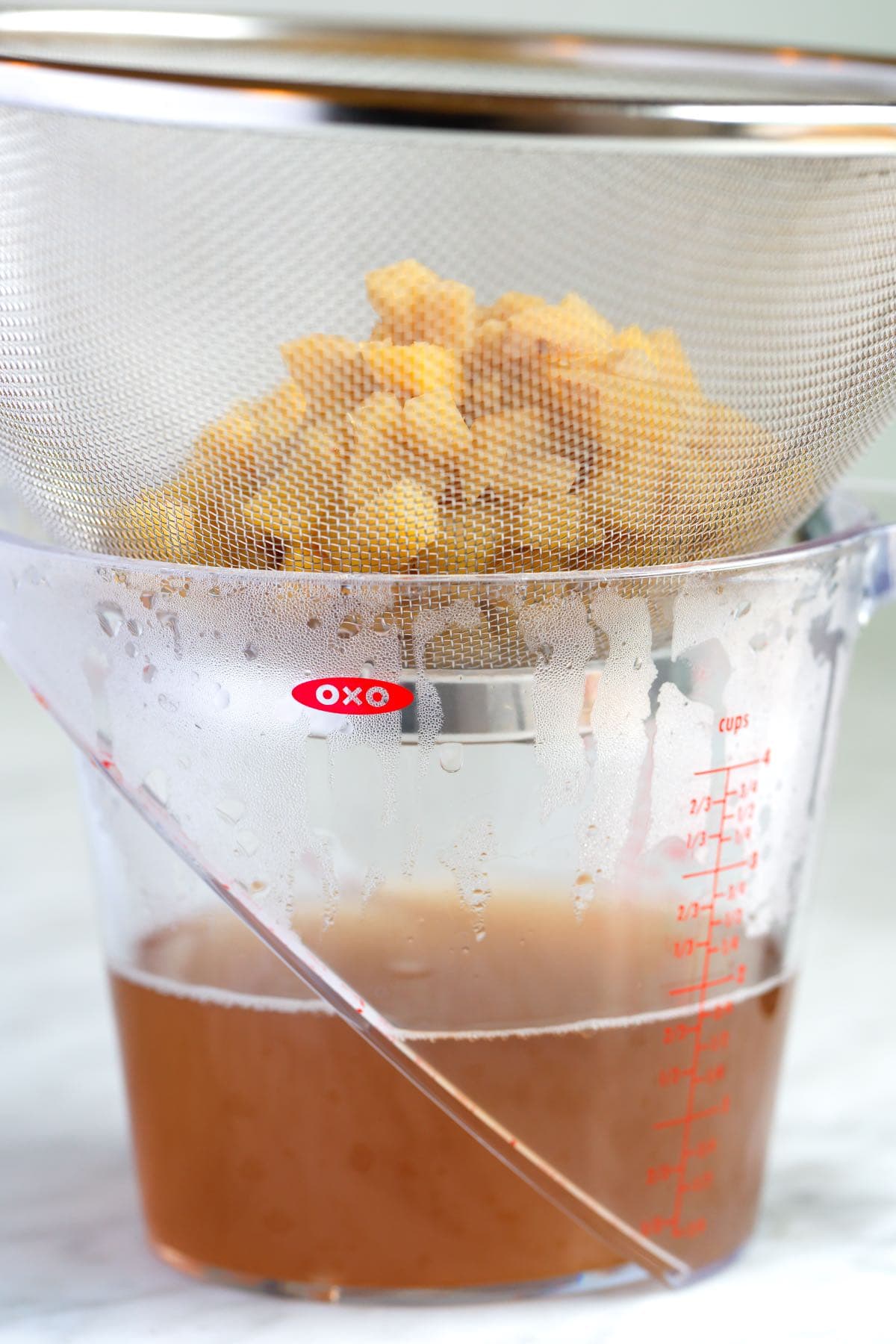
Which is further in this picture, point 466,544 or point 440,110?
point 466,544

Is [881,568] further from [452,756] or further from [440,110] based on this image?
[440,110]

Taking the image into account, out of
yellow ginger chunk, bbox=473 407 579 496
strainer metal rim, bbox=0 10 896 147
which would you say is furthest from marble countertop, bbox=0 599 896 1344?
strainer metal rim, bbox=0 10 896 147

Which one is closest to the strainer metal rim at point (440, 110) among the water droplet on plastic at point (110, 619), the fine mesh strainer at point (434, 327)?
the fine mesh strainer at point (434, 327)

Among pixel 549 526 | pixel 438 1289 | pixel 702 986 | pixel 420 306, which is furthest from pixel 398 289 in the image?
pixel 438 1289

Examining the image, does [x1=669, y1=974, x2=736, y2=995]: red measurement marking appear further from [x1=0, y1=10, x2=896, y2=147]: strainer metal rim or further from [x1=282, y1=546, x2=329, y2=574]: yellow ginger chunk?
[x1=0, y1=10, x2=896, y2=147]: strainer metal rim

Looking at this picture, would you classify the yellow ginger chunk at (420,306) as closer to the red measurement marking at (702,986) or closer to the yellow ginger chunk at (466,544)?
the yellow ginger chunk at (466,544)

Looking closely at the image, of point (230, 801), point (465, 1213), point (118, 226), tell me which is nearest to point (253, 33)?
point (118, 226)
